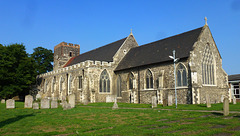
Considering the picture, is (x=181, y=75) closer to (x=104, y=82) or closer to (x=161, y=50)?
(x=161, y=50)

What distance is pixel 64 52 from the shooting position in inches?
2063

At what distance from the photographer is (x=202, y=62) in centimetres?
2600

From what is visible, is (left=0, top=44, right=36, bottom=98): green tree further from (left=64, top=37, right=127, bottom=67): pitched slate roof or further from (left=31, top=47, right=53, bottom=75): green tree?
(left=31, top=47, right=53, bottom=75): green tree

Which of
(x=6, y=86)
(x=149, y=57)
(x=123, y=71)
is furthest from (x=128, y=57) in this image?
(x=6, y=86)

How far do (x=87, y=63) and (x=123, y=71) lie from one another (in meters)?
5.54

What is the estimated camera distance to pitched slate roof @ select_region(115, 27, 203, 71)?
87.0 ft

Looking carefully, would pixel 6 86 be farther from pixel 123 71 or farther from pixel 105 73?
pixel 123 71

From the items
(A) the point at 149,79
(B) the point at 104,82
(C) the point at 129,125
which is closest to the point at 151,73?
(A) the point at 149,79

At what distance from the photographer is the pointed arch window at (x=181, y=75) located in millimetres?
25097

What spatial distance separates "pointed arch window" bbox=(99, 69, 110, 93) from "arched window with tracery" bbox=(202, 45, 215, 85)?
14647 millimetres

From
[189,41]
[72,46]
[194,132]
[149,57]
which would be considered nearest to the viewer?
[194,132]

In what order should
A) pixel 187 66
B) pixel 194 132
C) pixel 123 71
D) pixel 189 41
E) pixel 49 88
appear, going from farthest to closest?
pixel 49 88
pixel 123 71
pixel 189 41
pixel 187 66
pixel 194 132

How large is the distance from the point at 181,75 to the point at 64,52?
111 feet

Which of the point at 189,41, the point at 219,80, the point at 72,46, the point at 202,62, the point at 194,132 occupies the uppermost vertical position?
the point at 72,46
